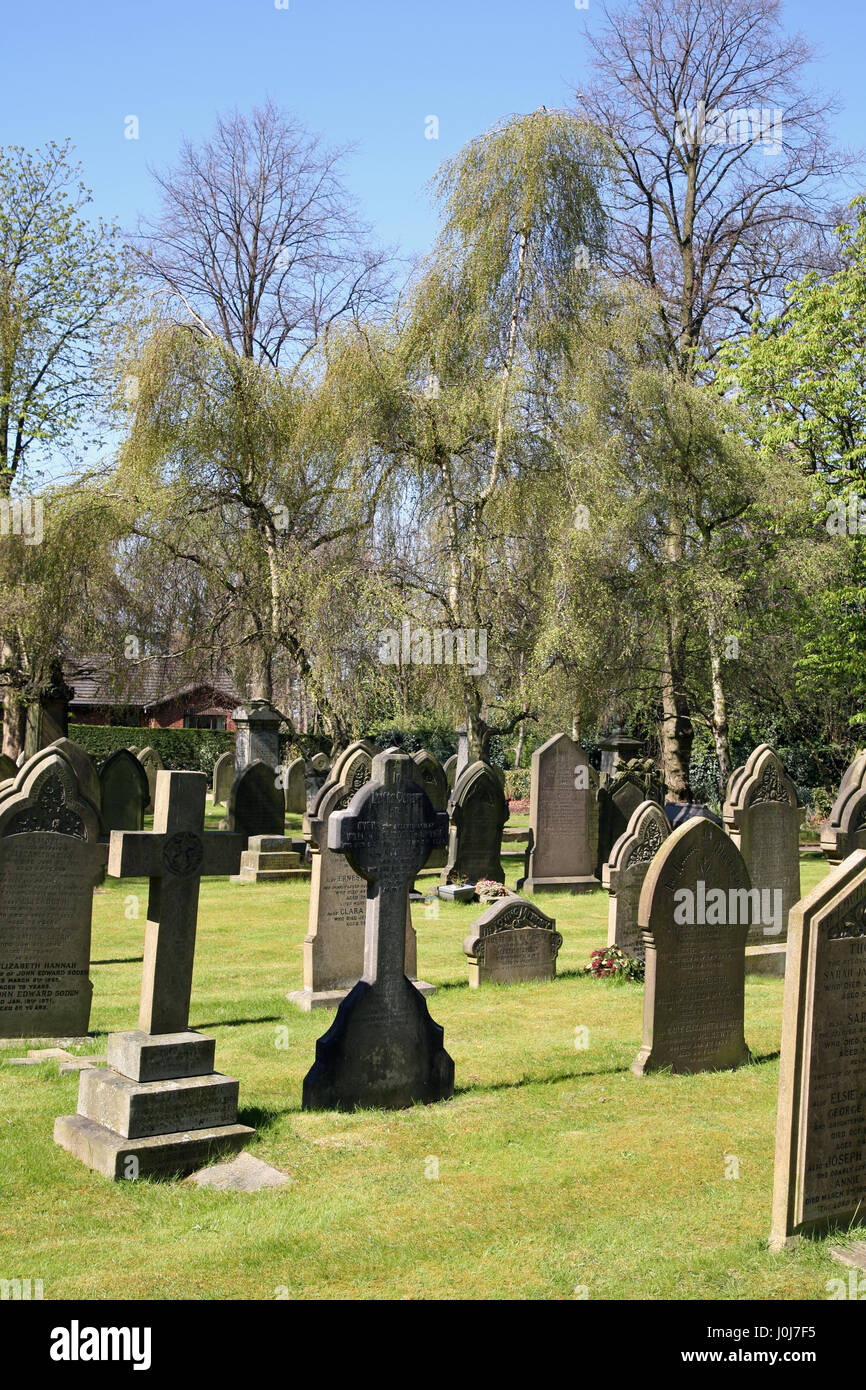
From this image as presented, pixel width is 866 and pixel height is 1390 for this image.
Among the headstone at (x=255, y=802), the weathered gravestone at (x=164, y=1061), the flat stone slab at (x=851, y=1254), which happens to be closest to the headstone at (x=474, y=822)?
the headstone at (x=255, y=802)

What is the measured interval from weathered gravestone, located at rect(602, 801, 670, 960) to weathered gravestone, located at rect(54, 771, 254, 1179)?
216 inches

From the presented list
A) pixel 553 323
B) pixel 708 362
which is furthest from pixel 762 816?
pixel 708 362

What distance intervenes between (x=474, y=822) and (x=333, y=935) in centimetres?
661

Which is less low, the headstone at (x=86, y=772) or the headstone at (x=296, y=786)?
the headstone at (x=86, y=772)

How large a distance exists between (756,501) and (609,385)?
3843 millimetres

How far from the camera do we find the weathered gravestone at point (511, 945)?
10.6 m

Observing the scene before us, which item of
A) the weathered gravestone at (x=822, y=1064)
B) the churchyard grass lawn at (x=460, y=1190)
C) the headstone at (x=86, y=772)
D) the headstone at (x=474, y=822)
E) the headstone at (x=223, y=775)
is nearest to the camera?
the churchyard grass lawn at (x=460, y=1190)

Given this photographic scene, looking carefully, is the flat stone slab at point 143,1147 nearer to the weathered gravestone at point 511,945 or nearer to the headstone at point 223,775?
the weathered gravestone at point 511,945

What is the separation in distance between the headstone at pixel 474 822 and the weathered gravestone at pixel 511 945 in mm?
5498

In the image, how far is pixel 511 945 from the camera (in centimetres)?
1073

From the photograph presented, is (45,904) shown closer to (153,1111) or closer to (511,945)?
(153,1111)

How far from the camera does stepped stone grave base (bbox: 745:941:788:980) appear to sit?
37.4 ft
